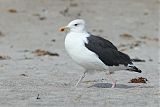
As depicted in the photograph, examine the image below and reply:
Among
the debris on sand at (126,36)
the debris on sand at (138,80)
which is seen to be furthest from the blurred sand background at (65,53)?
the debris on sand at (138,80)

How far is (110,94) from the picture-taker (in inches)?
368

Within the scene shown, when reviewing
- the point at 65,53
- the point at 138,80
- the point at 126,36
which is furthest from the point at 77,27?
the point at 126,36

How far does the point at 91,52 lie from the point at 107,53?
0.34 meters

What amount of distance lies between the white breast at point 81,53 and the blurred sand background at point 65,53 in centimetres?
42

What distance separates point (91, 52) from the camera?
10.1m

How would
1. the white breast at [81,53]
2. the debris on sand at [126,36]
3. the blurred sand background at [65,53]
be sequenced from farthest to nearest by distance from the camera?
the debris on sand at [126,36] < the white breast at [81,53] < the blurred sand background at [65,53]

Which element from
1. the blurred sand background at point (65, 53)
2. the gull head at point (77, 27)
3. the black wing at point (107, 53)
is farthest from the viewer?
the gull head at point (77, 27)

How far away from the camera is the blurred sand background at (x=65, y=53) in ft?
29.6

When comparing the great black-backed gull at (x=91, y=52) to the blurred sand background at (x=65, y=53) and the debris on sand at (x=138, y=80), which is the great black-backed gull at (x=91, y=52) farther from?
the debris on sand at (x=138, y=80)

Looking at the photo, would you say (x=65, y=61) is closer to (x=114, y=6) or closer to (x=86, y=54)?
(x=86, y=54)

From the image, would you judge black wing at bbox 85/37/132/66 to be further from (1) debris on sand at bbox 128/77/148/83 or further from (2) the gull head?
(1) debris on sand at bbox 128/77/148/83

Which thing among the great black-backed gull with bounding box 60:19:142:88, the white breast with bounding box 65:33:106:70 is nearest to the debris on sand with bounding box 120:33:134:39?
the great black-backed gull with bounding box 60:19:142:88

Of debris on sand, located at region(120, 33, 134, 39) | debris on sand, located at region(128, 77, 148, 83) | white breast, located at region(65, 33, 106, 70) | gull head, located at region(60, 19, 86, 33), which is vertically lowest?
debris on sand, located at region(128, 77, 148, 83)

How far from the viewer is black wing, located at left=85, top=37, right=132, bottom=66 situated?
10.2 meters
